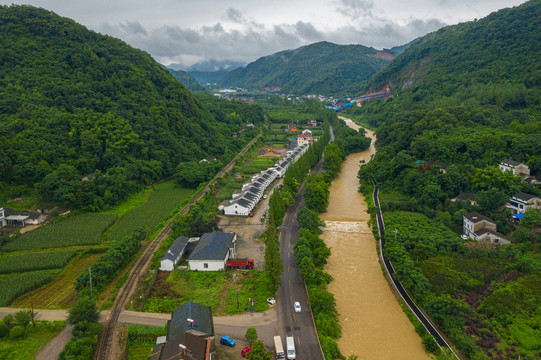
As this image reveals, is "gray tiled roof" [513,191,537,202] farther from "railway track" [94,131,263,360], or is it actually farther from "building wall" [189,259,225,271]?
"railway track" [94,131,263,360]

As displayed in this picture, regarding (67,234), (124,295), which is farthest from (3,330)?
(67,234)

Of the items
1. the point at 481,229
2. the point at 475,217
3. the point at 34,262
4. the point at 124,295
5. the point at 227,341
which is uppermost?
the point at 475,217

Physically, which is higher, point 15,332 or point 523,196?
point 523,196

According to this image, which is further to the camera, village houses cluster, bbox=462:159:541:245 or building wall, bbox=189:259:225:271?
village houses cluster, bbox=462:159:541:245

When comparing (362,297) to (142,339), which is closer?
(142,339)

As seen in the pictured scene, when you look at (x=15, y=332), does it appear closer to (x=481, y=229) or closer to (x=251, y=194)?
(x=251, y=194)

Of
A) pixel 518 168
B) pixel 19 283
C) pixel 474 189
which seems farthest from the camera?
pixel 474 189

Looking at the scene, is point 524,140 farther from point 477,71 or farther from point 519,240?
point 477,71

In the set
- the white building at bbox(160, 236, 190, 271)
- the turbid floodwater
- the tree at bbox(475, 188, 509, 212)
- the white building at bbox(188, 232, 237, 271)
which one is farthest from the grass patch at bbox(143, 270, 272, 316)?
the tree at bbox(475, 188, 509, 212)
